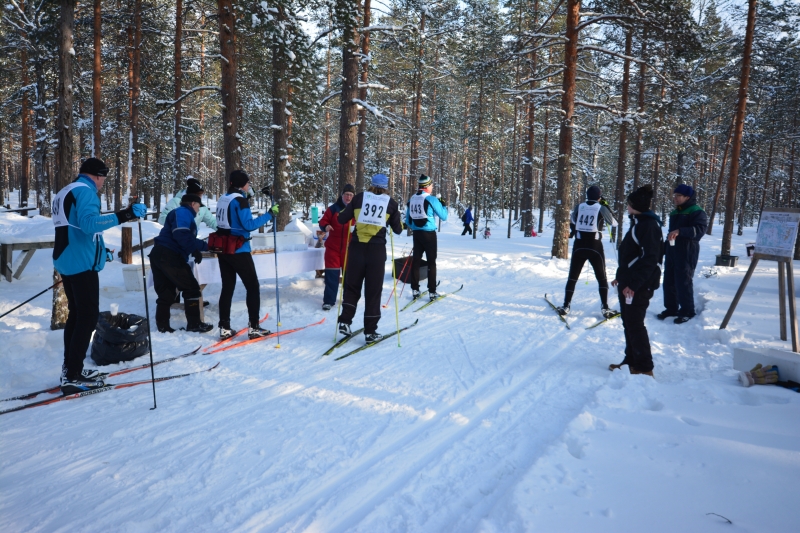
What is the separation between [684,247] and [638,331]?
3.15m

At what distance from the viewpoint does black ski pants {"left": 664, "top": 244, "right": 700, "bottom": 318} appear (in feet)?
22.4

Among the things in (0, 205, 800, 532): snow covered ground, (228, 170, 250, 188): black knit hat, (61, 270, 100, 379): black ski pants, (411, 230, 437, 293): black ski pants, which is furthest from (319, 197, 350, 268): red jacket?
(61, 270, 100, 379): black ski pants

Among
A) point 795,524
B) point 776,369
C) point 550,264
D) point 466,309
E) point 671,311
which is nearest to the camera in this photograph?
point 795,524

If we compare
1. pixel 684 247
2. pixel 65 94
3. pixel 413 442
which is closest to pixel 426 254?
pixel 684 247

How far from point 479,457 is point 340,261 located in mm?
4966

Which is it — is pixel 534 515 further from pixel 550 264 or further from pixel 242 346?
pixel 550 264

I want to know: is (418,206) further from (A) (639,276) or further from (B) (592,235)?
(A) (639,276)

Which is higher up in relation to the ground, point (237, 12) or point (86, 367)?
point (237, 12)

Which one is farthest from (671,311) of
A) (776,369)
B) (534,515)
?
(534,515)

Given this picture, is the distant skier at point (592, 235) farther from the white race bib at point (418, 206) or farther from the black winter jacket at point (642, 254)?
the white race bib at point (418, 206)

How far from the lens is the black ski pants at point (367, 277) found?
19.1 feet

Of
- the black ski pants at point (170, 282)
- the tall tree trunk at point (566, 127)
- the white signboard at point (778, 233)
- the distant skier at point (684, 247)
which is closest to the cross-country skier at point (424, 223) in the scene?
the distant skier at point (684, 247)

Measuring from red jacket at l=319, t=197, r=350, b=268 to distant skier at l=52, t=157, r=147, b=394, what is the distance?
3734 millimetres

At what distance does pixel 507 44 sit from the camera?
40.6ft
